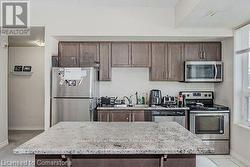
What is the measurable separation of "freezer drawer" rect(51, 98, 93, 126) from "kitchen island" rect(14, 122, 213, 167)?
2.10 m

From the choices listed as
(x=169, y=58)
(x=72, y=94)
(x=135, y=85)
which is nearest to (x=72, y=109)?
(x=72, y=94)

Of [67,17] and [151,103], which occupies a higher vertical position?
[67,17]

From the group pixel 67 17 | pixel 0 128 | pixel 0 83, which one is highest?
pixel 67 17

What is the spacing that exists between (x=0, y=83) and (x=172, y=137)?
4.30m

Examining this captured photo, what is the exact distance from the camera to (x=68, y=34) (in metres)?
4.75

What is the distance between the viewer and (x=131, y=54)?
5.36m

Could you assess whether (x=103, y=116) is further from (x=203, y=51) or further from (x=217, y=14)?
(x=217, y=14)

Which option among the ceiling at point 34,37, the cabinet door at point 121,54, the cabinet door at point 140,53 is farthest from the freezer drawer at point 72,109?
the ceiling at point 34,37

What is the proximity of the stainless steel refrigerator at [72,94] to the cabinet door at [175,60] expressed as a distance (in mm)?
1630

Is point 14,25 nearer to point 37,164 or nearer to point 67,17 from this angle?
point 67,17

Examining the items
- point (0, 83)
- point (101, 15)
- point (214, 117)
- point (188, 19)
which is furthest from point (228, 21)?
point (0, 83)

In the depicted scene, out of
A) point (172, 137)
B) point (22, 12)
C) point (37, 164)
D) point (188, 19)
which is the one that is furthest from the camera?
point (22, 12)

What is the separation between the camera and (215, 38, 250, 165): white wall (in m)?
4.40

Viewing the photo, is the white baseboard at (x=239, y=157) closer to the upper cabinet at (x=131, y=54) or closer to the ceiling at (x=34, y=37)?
the upper cabinet at (x=131, y=54)
